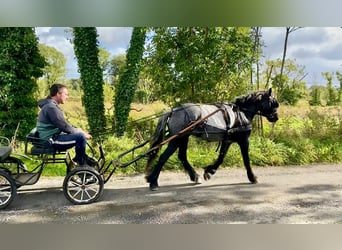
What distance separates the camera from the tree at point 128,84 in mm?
4359

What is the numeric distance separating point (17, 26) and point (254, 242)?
309 centimetres

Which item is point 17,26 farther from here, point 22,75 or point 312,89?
point 312,89

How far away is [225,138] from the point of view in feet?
13.1

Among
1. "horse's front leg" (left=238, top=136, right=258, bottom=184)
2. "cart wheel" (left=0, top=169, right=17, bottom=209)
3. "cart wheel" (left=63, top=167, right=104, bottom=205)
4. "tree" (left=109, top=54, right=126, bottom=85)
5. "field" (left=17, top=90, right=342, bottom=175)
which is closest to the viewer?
"cart wheel" (left=0, top=169, right=17, bottom=209)

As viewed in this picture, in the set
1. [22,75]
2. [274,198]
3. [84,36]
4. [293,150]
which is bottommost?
[274,198]

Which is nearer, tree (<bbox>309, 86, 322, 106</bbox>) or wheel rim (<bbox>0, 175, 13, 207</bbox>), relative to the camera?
wheel rim (<bbox>0, 175, 13, 207</bbox>)

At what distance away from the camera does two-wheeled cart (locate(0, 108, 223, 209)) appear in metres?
3.49

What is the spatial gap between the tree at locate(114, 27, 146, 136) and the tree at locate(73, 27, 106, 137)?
0.18 m

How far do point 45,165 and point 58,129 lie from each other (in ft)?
1.39

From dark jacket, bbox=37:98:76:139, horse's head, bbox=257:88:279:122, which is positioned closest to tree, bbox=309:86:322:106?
horse's head, bbox=257:88:279:122

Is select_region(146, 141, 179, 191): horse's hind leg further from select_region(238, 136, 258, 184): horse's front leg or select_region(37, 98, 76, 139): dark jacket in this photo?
select_region(37, 98, 76, 139): dark jacket

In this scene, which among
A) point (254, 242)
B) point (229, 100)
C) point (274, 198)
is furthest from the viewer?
point (229, 100)

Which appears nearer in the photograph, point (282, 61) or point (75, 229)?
point (75, 229)

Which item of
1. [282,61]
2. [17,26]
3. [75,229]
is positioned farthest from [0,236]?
[282,61]
